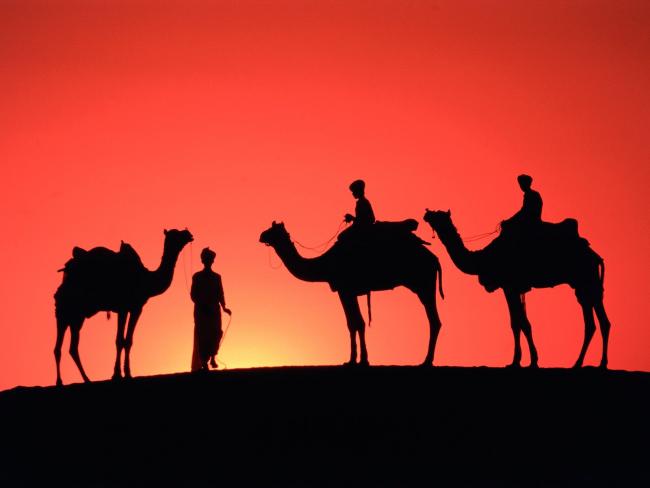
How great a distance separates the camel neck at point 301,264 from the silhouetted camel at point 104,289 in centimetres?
227

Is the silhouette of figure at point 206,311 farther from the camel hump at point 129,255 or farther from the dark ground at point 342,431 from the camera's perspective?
the dark ground at point 342,431

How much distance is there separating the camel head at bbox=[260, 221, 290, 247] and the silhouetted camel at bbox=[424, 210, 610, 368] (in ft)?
8.95

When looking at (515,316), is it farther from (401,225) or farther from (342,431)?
(342,431)

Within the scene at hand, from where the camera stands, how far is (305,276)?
113 feet

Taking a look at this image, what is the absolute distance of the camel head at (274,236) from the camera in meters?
34.7

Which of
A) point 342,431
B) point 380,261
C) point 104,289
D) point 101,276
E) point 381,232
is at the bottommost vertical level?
point 342,431

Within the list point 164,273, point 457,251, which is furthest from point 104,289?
point 457,251

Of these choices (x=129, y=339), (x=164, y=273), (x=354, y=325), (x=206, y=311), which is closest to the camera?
(x=354, y=325)

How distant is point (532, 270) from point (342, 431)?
549cm

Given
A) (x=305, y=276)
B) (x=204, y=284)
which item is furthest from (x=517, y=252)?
(x=204, y=284)

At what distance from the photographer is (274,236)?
34719mm

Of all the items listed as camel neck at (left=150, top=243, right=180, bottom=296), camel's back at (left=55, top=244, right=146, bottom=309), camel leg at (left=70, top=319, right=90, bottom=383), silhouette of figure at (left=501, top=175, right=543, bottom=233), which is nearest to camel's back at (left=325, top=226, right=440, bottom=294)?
silhouette of figure at (left=501, top=175, right=543, bottom=233)

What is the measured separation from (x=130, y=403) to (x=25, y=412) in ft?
6.36

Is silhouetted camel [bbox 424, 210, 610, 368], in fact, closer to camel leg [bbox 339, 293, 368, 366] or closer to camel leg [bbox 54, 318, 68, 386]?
camel leg [bbox 339, 293, 368, 366]
